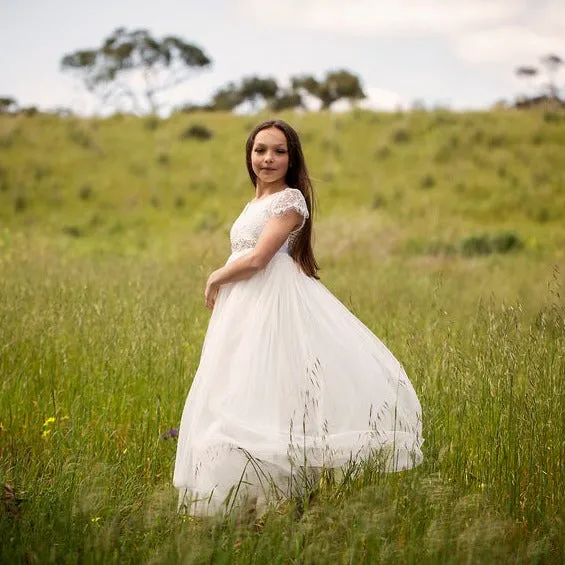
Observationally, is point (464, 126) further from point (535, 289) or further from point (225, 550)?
point (225, 550)

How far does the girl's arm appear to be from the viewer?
3.27m

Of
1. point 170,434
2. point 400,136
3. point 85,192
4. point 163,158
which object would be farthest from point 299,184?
point 400,136

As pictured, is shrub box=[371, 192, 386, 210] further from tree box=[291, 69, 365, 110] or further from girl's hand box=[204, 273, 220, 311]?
tree box=[291, 69, 365, 110]

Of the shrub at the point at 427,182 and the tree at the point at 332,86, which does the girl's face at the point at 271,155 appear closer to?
the shrub at the point at 427,182

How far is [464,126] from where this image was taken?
22109 millimetres

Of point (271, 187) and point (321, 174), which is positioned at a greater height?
point (271, 187)

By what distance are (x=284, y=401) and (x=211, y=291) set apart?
665mm

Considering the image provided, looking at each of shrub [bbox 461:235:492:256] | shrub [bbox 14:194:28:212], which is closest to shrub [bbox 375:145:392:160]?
shrub [bbox 461:235:492:256]

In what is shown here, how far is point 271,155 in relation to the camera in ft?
11.4

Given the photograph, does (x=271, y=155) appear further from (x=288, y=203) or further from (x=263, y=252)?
(x=263, y=252)

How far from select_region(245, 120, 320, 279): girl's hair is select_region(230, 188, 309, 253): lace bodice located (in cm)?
5

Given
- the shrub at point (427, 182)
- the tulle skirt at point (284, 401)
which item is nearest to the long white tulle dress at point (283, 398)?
the tulle skirt at point (284, 401)

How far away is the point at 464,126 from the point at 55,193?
38.1 ft

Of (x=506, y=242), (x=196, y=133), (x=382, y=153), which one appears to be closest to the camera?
(x=506, y=242)
